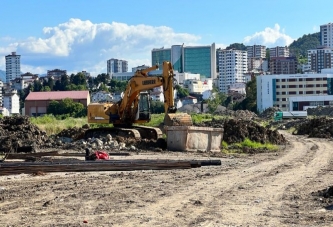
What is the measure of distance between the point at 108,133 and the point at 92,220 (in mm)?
21143

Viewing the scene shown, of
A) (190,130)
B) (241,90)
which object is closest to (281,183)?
(190,130)

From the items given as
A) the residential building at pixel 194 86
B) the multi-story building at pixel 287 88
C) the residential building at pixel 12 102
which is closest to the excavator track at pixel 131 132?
the multi-story building at pixel 287 88

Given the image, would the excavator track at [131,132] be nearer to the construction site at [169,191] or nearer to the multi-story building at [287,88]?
the construction site at [169,191]

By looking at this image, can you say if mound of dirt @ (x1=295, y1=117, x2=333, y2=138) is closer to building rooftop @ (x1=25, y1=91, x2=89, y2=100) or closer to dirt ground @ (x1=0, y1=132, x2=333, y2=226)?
dirt ground @ (x1=0, y1=132, x2=333, y2=226)

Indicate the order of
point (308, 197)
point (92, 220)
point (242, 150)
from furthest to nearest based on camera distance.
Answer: point (242, 150), point (308, 197), point (92, 220)

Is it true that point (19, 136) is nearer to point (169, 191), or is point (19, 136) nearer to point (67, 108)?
point (169, 191)

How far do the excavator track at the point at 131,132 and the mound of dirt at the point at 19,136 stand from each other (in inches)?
99.2

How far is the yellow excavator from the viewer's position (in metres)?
28.9

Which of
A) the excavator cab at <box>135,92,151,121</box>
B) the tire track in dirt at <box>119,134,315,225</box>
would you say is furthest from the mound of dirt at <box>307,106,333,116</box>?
the tire track in dirt at <box>119,134,315,225</box>

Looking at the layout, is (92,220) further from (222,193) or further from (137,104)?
(137,104)

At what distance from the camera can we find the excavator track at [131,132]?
29094 millimetres

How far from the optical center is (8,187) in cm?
1309

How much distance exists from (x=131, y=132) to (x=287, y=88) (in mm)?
92331

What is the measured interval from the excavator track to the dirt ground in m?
11.9
